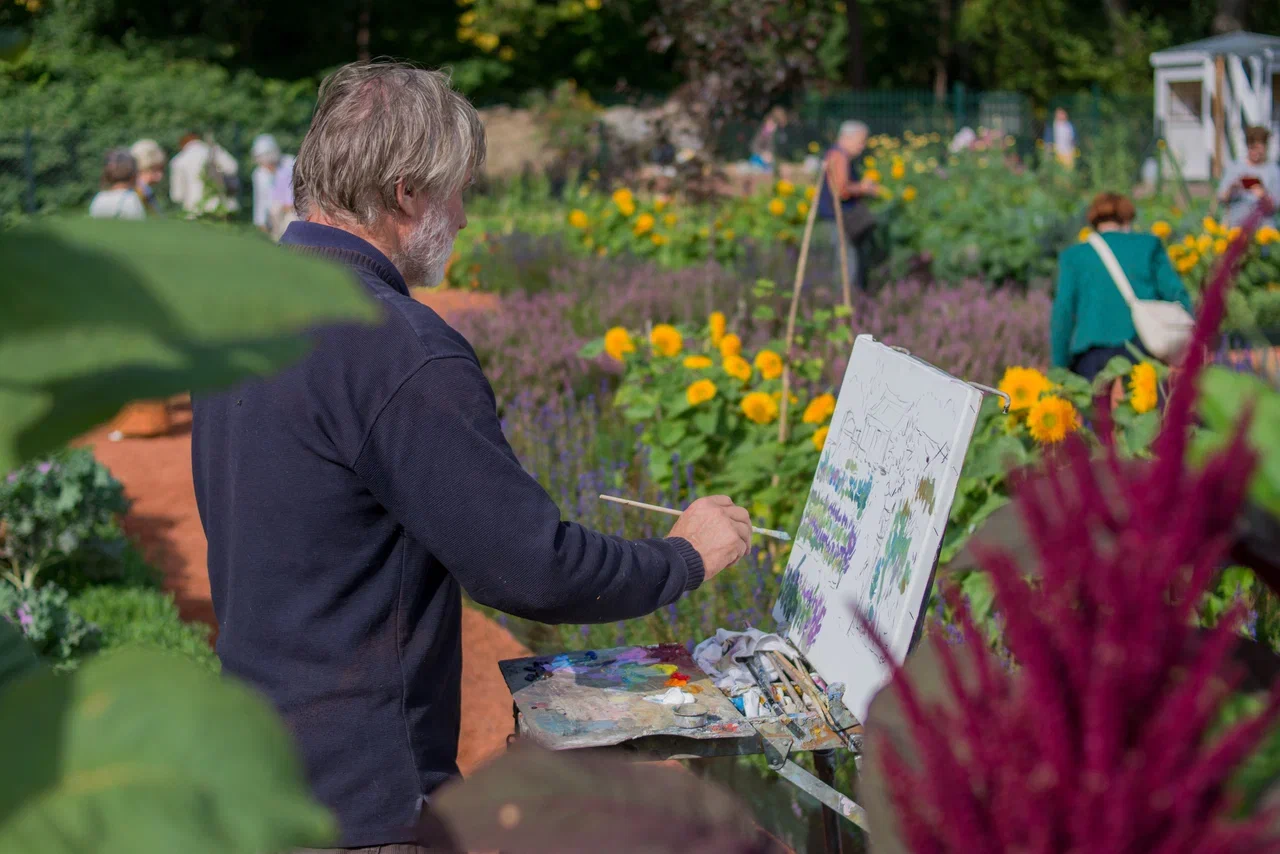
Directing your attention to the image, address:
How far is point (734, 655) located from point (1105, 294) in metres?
3.58

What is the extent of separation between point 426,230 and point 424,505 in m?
0.54

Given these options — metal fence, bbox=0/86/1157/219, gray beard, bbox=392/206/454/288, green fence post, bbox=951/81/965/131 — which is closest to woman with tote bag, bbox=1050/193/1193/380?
gray beard, bbox=392/206/454/288

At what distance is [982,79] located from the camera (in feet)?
132

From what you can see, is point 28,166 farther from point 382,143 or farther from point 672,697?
point 672,697

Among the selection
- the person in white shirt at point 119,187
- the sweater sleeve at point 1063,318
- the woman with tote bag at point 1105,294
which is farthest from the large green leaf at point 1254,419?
the person in white shirt at point 119,187

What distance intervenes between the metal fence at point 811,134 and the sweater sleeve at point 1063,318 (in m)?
8.07

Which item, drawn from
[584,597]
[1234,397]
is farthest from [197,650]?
[1234,397]

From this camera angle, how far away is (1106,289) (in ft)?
17.0

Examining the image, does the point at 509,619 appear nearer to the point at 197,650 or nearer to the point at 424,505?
the point at 197,650

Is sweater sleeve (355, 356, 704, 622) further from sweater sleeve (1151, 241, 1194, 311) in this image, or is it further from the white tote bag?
sweater sleeve (1151, 241, 1194, 311)

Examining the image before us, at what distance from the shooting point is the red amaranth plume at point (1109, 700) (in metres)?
0.47

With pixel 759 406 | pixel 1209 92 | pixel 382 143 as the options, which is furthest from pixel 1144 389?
pixel 1209 92

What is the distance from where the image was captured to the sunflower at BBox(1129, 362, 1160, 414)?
345 cm

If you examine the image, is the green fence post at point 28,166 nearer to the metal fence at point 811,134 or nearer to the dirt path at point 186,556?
the metal fence at point 811,134
